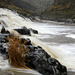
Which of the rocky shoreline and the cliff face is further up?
the cliff face

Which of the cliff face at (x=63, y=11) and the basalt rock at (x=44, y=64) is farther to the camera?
the cliff face at (x=63, y=11)

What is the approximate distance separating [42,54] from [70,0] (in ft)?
247

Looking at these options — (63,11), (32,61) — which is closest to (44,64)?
(32,61)

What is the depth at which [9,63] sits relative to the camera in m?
5.26

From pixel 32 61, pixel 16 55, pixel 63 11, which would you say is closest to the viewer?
pixel 16 55

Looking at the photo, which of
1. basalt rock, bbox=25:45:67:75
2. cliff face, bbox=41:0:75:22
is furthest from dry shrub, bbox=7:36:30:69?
cliff face, bbox=41:0:75:22

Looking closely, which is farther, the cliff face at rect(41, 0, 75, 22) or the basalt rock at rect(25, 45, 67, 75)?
the cliff face at rect(41, 0, 75, 22)

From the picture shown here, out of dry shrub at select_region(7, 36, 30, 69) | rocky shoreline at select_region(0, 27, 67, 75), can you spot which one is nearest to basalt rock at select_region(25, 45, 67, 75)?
rocky shoreline at select_region(0, 27, 67, 75)

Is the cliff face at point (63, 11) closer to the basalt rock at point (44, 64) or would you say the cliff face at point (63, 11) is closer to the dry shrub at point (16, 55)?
the basalt rock at point (44, 64)

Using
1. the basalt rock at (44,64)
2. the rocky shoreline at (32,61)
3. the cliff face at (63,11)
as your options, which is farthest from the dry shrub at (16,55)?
the cliff face at (63,11)

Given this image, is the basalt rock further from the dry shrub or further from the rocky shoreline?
the dry shrub

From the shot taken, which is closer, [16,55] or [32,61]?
[16,55]

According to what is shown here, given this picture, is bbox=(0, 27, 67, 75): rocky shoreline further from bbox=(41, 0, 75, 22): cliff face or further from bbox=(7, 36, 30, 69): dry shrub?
bbox=(41, 0, 75, 22): cliff face

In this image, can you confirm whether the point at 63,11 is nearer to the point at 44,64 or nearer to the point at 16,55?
the point at 44,64
